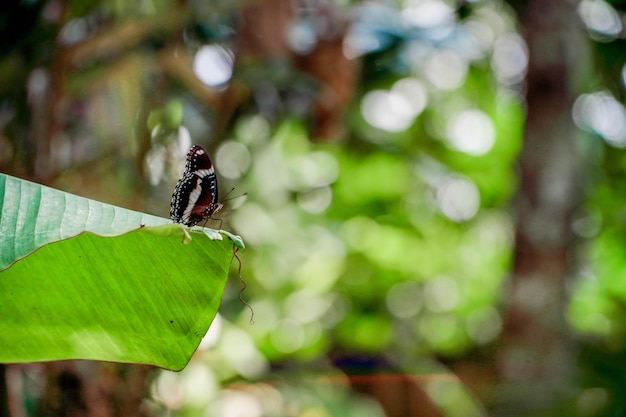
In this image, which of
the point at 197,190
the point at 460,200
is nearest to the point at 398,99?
the point at 460,200

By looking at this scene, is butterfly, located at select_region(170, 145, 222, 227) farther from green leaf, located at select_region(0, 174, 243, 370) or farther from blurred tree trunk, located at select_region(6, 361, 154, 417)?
blurred tree trunk, located at select_region(6, 361, 154, 417)

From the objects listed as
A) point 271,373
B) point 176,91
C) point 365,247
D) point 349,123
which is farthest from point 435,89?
point 271,373

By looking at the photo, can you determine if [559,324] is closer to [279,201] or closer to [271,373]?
[271,373]

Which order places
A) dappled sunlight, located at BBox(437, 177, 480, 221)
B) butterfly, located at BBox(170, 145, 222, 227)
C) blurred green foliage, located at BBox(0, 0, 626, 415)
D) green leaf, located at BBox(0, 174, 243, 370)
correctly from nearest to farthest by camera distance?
green leaf, located at BBox(0, 174, 243, 370), butterfly, located at BBox(170, 145, 222, 227), blurred green foliage, located at BBox(0, 0, 626, 415), dappled sunlight, located at BBox(437, 177, 480, 221)

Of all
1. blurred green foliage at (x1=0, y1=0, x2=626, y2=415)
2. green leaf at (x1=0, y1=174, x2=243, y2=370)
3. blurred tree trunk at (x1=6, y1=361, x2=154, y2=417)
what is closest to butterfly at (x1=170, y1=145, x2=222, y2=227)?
green leaf at (x1=0, y1=174, x2=243, y2=370)

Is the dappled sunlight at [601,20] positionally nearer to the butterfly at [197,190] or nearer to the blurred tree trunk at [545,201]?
the blurred tree trunk at [545,201]
